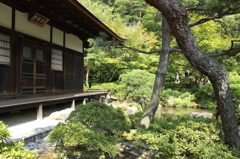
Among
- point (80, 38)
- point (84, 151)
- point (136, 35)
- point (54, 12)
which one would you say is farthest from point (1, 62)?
point (136, 35)

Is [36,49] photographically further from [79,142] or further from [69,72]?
[79,142]

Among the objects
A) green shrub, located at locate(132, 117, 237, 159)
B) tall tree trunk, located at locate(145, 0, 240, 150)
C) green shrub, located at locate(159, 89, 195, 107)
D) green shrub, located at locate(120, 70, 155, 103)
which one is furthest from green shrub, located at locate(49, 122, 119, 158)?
green shrub, located at locate(120, 70, 155, 103)

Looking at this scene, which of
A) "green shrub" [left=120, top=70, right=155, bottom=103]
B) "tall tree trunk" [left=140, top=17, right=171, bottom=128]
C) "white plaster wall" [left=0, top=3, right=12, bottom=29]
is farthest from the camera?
"green shrub" [left=120, top=70, right=155, bottom=103]

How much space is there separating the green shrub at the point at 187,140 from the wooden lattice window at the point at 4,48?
169 inches

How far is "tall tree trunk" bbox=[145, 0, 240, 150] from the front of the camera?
2395mm

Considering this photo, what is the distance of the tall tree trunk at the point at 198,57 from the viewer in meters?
2.39

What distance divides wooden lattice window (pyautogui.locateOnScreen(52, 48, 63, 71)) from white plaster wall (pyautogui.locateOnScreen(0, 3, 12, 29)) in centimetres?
214

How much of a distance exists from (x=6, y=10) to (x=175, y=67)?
12144 mm

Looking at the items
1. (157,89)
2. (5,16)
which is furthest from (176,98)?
(5,16)

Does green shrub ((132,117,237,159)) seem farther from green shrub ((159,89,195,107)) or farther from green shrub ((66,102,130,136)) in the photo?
green shrub ((159,89,195,107))

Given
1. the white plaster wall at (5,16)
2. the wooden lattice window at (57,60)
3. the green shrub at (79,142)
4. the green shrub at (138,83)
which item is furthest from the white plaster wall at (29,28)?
the green shrub at (138,83)

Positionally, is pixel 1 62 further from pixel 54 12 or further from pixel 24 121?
pixel 54 12

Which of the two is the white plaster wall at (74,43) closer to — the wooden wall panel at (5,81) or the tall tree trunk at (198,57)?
the wooden wall panel at (5,81)

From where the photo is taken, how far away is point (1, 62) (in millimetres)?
4766
